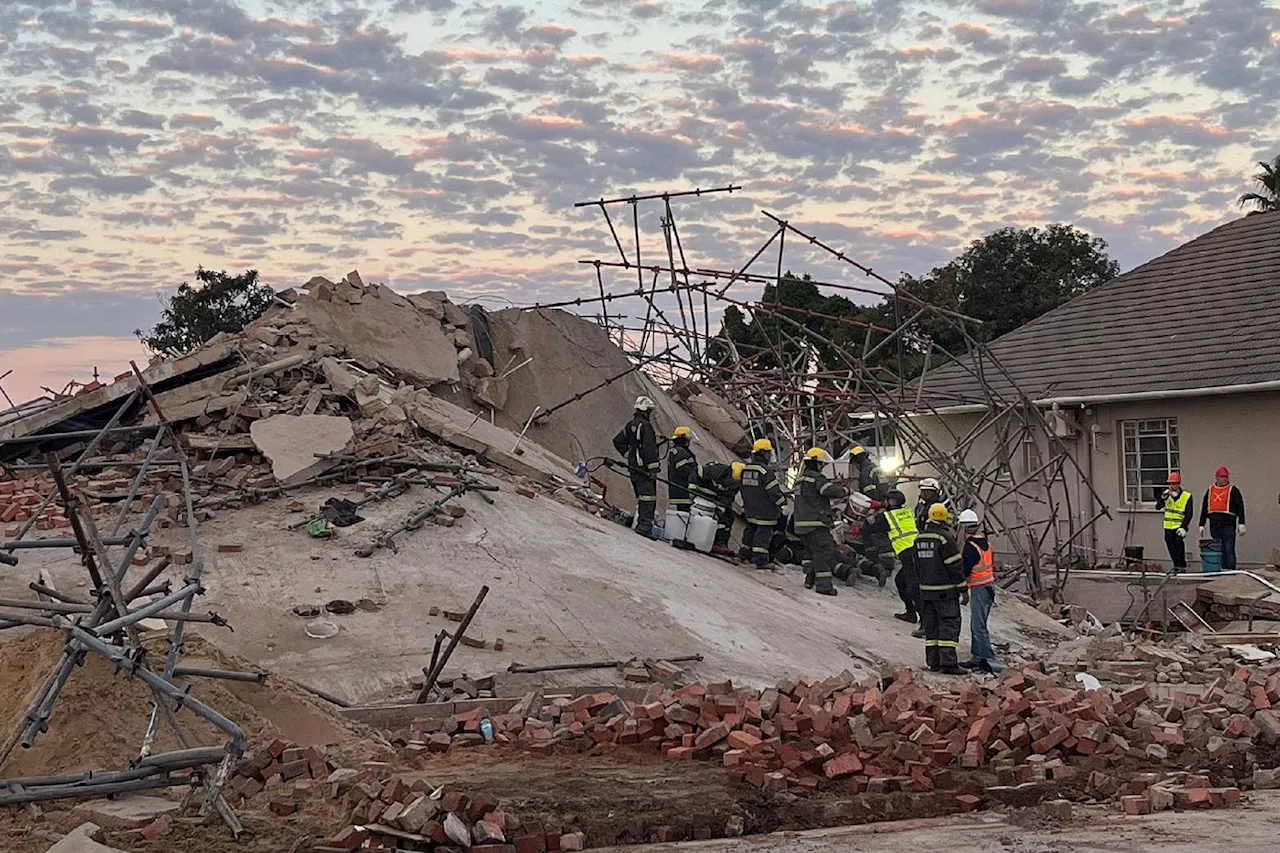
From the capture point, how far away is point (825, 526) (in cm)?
1655

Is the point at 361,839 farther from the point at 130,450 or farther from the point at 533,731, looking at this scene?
the point at 130,450

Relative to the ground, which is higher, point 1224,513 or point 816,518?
point 816,518

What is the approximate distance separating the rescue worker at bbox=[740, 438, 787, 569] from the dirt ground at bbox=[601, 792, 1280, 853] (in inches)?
328

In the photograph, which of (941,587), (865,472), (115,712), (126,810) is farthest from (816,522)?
(126,810)

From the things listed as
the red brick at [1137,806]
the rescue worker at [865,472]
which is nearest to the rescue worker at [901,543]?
the rescue worker at [865,472]

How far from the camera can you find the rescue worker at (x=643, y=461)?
16.9 metres

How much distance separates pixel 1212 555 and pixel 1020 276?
2299cm

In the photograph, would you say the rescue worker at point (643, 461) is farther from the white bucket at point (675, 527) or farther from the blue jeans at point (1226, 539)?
the blue jeans at point (1226, 539)

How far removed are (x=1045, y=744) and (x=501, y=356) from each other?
12.1 metres

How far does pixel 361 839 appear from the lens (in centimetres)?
736

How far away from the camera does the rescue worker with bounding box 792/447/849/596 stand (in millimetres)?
16312

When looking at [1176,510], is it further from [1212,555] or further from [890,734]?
[890,734]

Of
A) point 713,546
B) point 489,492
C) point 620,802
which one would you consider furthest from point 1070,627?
point 620,802

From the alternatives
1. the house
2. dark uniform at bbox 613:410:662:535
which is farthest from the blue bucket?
dark uniform at bbox 613:410:662:535
